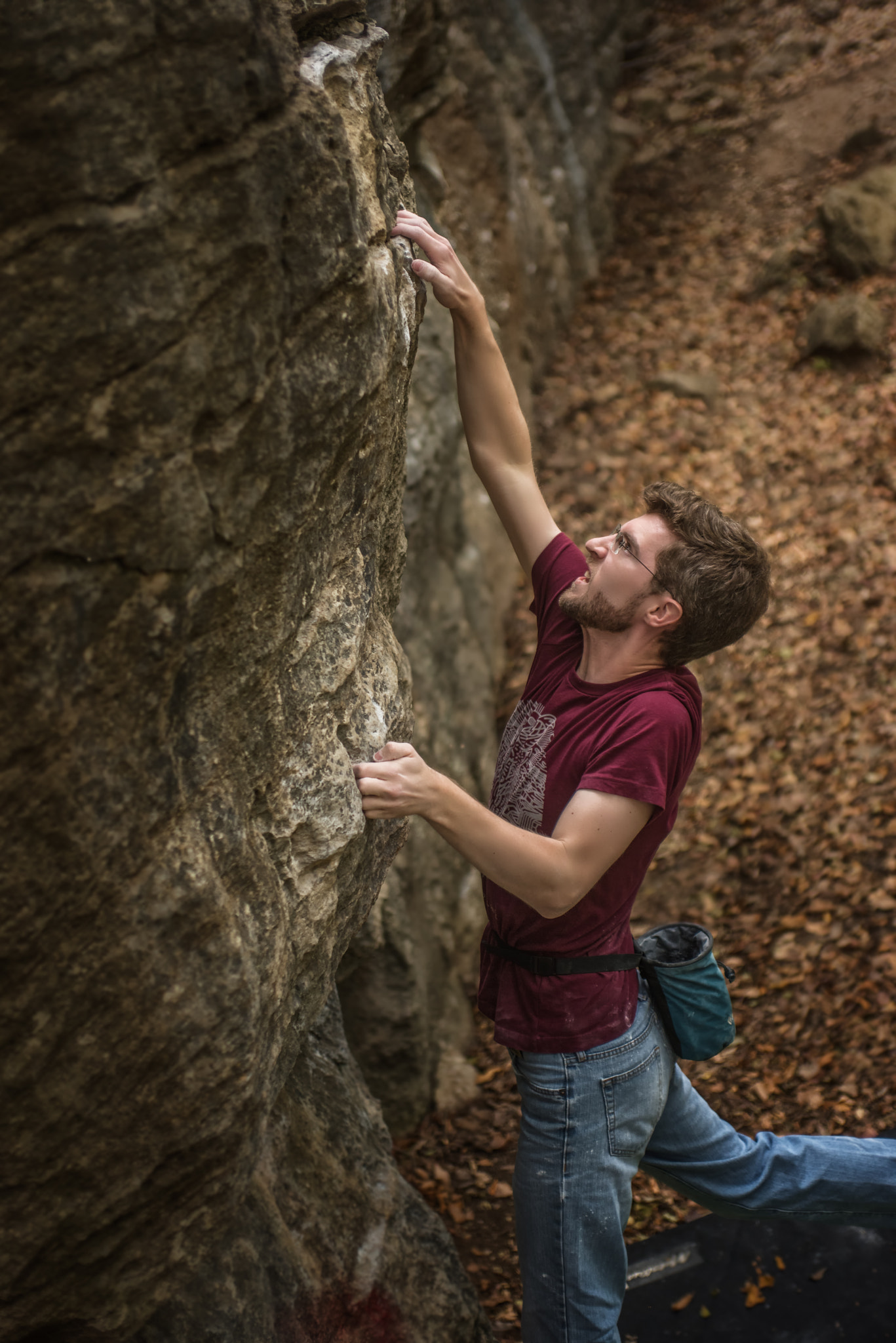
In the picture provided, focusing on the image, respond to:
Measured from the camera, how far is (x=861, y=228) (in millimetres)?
8648

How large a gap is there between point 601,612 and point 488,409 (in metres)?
0.70

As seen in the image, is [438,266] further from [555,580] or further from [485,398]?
[555,580]

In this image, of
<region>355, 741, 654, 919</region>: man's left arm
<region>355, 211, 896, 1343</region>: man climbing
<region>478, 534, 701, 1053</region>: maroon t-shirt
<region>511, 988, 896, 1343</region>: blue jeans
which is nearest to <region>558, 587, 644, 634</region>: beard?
<region>355, 211, 896, 1343</region>: man climbing

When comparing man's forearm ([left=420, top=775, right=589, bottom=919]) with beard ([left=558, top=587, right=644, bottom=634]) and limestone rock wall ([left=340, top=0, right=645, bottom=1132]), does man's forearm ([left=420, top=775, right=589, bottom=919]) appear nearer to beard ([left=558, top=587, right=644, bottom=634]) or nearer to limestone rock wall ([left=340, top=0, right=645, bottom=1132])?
beard ([left=558, top=587, right=644, bottom=634])

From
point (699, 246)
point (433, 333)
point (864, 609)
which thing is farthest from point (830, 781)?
point (699, 246)

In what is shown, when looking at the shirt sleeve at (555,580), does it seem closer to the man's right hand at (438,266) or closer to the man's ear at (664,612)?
the man's ear at (664,612)

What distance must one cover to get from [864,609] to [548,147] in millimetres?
5348

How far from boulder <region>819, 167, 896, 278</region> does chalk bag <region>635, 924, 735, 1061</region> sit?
24.2 ft

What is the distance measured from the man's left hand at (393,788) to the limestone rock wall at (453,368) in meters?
2.20

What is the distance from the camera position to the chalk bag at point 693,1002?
3062mm

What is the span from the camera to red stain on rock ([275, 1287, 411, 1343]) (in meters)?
3.00

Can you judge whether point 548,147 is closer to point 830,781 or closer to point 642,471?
point 642,471

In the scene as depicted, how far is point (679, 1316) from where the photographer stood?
3.90 metres

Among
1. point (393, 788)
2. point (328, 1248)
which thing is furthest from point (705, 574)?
point (328, 1248)
